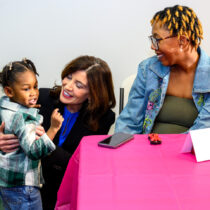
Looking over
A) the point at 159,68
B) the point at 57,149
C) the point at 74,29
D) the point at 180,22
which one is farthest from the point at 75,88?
the point at 74,29

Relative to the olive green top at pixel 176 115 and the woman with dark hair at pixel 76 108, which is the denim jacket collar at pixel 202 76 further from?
the woman with dark hair at pixel 76 108

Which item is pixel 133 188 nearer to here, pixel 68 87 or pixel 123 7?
pixel 68 87

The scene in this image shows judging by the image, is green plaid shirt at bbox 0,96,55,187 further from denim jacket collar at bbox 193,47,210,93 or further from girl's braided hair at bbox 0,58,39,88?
denim jacket collar at bbox 193,47,210,93

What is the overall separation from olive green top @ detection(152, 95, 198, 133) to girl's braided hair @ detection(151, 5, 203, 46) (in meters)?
0.34

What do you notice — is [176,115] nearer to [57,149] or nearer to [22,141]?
[57,149]

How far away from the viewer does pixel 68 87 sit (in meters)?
1.72

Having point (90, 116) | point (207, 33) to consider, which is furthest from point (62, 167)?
point (207, 33)

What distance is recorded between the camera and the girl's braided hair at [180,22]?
1.61 metres

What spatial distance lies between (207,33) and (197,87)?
38.9 inches

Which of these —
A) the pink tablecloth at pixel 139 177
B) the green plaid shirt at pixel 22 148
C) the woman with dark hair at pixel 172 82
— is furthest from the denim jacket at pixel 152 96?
the green plaid shirt at pixel 22 148

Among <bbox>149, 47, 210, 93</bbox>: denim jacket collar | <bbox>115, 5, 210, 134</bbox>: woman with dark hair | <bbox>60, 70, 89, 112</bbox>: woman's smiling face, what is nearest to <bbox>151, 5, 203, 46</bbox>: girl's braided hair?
<bbox>115, 5, 210, 134</bbox>: woman with dark hair

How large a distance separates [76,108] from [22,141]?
0.64m

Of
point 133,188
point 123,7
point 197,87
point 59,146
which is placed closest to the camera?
point 133,188

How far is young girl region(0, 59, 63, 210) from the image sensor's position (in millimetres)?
1283
